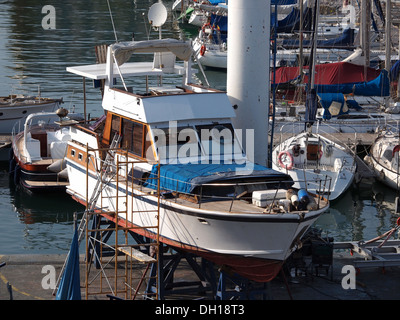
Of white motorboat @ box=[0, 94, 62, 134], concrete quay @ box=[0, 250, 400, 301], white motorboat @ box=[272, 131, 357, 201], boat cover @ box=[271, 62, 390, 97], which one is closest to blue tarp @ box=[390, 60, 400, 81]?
boat cover @ box=[271, 62, 390, 97]

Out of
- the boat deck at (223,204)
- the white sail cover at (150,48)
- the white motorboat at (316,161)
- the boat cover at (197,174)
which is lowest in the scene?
the white motorboat at (316,161)

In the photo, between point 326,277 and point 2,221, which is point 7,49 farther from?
point 326,277

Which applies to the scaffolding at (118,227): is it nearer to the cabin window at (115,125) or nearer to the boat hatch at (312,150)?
the cabin window at (115,125)

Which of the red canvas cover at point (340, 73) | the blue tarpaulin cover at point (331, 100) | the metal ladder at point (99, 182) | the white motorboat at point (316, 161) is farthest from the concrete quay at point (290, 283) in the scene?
the red canvas cover at point (340, 73)

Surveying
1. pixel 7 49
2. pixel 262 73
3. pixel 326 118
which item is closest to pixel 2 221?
pixel 262 73

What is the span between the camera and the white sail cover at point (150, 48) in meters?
21.2

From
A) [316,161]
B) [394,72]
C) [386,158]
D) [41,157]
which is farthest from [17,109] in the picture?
[394,72]

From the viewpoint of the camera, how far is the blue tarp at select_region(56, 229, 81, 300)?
17.0m

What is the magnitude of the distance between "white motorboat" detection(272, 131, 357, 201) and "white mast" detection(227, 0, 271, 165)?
10637 mm

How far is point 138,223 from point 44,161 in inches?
547

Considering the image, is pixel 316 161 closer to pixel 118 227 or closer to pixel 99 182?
pixel 99 182

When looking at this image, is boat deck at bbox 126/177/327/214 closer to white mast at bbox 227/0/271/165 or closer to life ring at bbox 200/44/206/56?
white mast at bbox 227/0/271/165

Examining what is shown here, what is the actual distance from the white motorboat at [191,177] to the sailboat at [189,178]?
0.02m

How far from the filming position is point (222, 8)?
231ft
